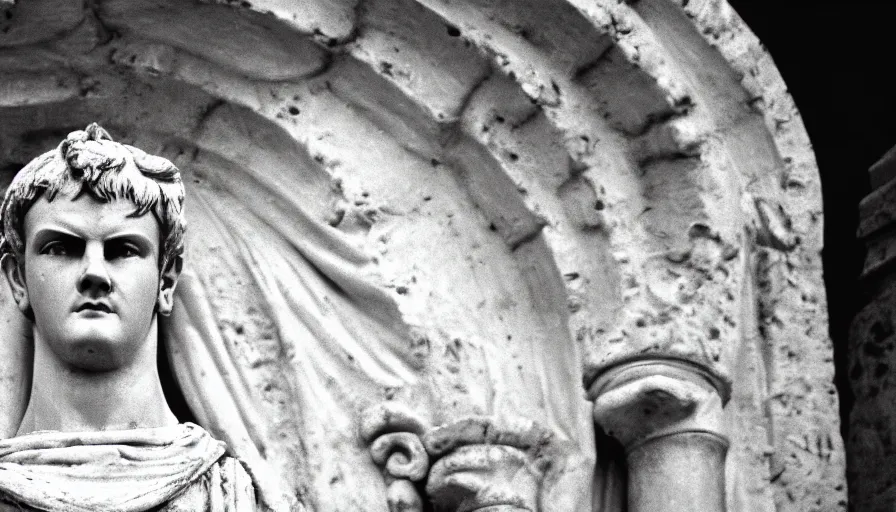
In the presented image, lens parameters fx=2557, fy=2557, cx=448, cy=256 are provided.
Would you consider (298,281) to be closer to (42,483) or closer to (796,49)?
(42,483)

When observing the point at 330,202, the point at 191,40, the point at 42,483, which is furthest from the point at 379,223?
the point at 42,483

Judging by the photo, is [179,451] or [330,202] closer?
[179,451]

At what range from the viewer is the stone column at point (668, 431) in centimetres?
429

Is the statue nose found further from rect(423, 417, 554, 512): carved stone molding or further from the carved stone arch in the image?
rect(423, 417, 554, 512): carved stone molding

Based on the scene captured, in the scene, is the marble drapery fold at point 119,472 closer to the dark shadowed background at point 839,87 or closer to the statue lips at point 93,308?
the statue lips at point 93,308

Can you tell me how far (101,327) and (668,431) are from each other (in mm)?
968

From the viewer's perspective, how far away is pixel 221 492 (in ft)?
13.7

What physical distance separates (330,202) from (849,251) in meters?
1.12

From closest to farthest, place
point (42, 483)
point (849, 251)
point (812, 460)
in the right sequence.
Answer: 1. point (42, 483)
2. point (812, 460)
3. point (849, 251)

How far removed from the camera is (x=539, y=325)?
4574 millimetres

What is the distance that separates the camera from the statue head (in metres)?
4.19

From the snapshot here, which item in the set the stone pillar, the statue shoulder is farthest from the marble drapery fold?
the stone pillar

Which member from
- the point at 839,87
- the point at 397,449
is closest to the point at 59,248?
the point at 397,449

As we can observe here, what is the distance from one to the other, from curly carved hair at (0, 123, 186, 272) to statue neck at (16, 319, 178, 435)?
0.62 ft
